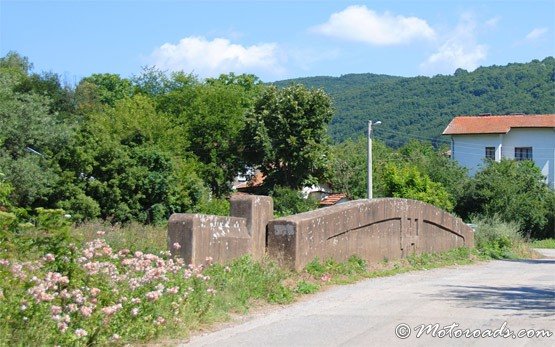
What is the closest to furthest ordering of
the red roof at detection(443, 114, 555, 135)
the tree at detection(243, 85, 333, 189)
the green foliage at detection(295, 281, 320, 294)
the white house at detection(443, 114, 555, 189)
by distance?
1. the green foliage at detection(295, 281, 320, 294)
2. the tree at detection(243, 85, 333, 189)
3. the red roof at detection(443, 114, 555, 135)
4. the white house at detection(443, 114, 555, 189)

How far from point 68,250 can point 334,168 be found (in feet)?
141

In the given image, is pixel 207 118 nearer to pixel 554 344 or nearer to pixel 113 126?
pixel 113 126

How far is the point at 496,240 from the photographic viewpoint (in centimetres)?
2522

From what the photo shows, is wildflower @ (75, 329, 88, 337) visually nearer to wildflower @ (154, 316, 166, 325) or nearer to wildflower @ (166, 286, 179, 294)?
wildflower @ (154, 316, 166, 325)

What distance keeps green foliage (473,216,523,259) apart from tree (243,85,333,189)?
17585mm

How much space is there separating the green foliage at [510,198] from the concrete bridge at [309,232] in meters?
31.2

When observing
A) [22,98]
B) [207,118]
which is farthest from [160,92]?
[22,98]

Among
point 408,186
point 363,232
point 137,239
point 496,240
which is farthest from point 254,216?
point 408,186

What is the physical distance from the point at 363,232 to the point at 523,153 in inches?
2399

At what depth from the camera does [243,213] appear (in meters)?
12.7

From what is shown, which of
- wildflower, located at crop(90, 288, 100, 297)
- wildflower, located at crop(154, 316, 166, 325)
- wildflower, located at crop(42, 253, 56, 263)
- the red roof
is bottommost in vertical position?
wildflower, located at crop(154, 316, 166, 325)

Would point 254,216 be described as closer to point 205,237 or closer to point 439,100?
point 205,237

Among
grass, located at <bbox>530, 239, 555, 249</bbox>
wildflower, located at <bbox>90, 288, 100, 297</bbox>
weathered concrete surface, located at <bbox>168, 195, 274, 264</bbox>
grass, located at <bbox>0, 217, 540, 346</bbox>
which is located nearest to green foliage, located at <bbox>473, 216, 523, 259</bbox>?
weathered concrete surface, located at <bbox>168, 195, 274, 264</bbox>

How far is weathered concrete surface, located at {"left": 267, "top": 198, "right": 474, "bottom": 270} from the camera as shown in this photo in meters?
13.1
